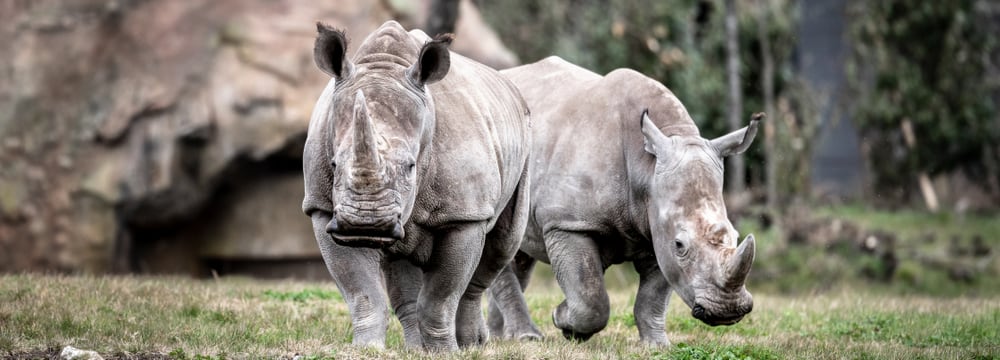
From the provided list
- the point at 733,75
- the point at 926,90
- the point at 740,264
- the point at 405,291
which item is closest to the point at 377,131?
the point at 405,291

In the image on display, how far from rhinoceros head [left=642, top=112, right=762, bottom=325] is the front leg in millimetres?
1169

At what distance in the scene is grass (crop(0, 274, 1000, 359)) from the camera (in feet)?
23.3

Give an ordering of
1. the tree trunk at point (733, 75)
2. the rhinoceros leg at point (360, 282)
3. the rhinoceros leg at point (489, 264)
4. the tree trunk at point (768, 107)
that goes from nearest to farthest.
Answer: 1. the rhinoceros leg at point (360, 282)
2. the rhinoceros leg at point (489, 264)
3. the tree trunk at point (733, 75)
4. the tree trunk at point (768, 107)

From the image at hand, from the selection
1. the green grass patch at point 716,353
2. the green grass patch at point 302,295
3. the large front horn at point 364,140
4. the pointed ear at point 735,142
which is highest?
the pointed ear at point 735,142

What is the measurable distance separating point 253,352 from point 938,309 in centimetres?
619

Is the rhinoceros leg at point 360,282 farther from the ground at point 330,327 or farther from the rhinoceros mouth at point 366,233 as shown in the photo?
the rhinoceros mouth at point 366,233

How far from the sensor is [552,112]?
29.6 feet

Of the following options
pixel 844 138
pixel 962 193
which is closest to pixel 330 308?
pixel 962 193

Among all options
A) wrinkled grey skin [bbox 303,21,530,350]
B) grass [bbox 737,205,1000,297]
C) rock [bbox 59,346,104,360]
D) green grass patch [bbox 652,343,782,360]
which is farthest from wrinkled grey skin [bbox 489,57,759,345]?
grass [bbox 737,205,1000,297]

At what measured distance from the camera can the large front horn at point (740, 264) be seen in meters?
7.15

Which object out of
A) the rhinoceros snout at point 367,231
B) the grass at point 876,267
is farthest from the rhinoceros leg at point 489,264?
the grass at point 876,267

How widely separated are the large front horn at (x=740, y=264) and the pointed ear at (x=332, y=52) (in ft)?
7.07

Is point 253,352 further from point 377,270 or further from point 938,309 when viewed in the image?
point 938,309

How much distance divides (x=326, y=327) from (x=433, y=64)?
95.1 inches
